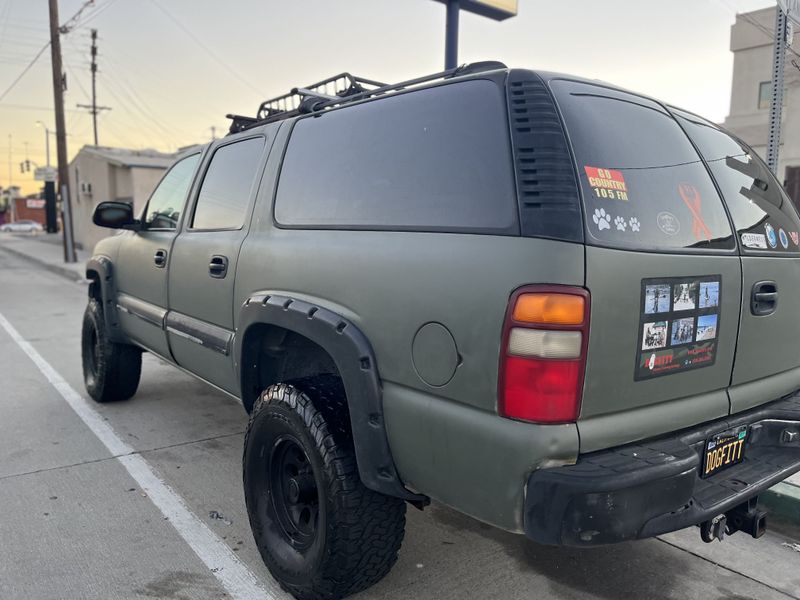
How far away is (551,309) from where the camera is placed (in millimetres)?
1824

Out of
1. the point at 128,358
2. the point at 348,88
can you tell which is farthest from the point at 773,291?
the point at 128,358

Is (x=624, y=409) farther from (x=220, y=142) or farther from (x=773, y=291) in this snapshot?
(x=220, y=142)

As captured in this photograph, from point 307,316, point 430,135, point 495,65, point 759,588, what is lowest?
point 759,588

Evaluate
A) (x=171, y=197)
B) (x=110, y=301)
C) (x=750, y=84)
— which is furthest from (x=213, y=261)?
(x=750, y=84)

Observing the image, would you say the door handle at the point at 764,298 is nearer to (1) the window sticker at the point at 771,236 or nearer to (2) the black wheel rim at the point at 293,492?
(1) the window sticker at the point at 771,236

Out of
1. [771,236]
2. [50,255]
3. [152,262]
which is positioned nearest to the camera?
[771,236]

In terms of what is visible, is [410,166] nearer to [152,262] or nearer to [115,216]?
[152,262]

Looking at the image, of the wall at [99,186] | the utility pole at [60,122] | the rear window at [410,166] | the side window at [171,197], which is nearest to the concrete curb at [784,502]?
the rear window at [410,166]

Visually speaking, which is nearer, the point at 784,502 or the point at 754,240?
the point at 754,240

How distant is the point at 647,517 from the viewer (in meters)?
1.88

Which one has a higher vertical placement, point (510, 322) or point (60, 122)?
point (60, 122)

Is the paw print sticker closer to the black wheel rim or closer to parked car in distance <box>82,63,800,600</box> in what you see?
parked car in distance <box>82,63,800,600</box>

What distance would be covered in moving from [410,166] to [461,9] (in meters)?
8.69

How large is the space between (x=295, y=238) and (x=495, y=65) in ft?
3.55
